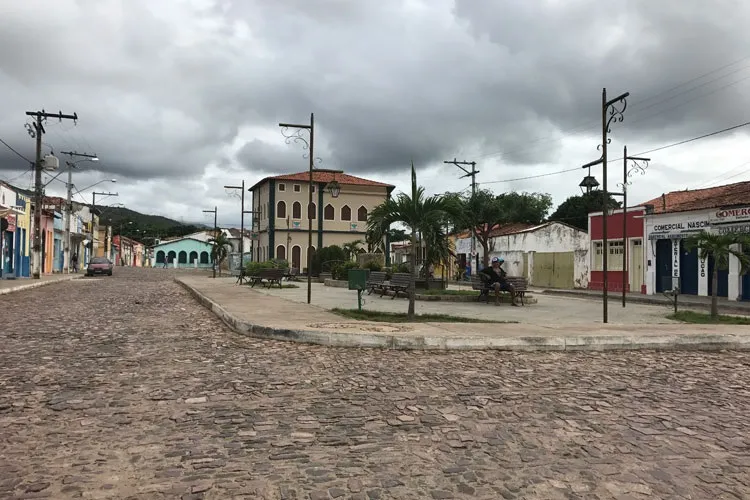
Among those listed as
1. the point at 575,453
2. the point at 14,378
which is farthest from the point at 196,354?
the point at 575,453

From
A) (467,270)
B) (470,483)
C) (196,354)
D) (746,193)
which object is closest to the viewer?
(470,483)

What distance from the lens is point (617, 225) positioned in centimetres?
2936

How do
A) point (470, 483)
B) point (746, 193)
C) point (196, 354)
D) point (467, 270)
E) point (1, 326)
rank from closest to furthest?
point (470, 483), point (196, 354), point (1, 326), point (746, 193), point (467, 270)

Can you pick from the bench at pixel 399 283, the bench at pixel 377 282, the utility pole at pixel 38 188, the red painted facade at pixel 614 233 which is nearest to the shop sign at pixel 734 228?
the red painted facade at pixel 614 233

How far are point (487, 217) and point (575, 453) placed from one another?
32.3 m

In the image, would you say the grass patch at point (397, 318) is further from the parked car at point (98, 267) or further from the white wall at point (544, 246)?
the parked car at point (98, 267)

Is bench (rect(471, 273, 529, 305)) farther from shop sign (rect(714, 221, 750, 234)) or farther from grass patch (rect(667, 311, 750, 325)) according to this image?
shop sign (rect(714, 221, 750, 234))

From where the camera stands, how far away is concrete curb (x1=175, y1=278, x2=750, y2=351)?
922cm

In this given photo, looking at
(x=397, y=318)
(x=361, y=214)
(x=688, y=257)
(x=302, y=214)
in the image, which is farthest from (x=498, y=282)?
(x=361, y=214)

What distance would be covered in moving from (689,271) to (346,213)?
33.0m

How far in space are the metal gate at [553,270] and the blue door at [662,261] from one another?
20.4 feet

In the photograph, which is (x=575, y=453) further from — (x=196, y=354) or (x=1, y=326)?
(x=1, y=326)

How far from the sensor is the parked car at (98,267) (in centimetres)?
4012

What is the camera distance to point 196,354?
27.3 feet
